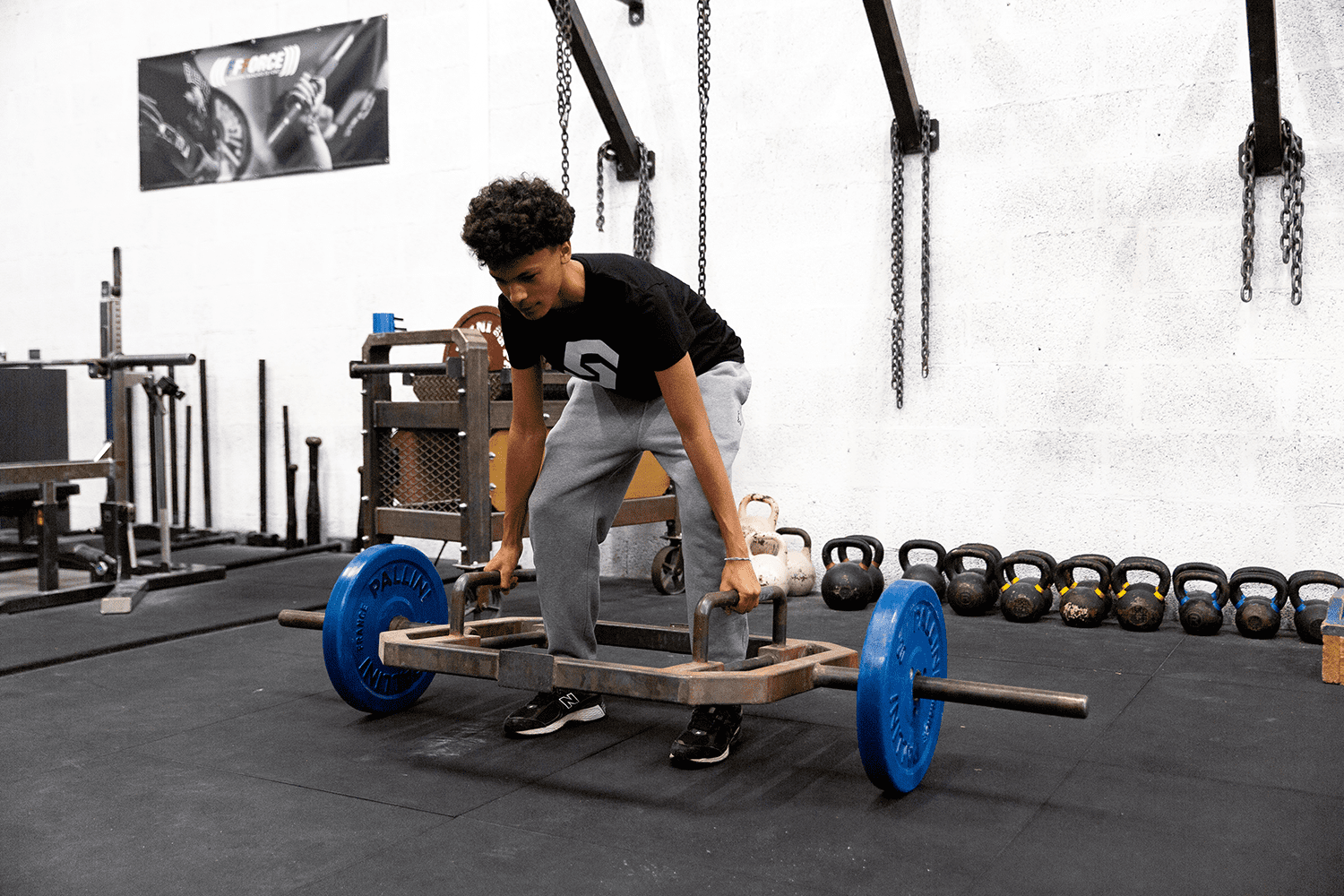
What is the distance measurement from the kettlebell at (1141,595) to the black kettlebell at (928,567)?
1.97 feet

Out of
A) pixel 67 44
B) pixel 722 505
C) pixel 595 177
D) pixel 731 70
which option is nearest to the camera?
pixel 722 505

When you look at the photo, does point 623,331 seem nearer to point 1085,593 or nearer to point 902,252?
point 1085,593

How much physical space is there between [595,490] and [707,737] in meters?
0.59

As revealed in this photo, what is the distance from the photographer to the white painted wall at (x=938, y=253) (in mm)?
3881

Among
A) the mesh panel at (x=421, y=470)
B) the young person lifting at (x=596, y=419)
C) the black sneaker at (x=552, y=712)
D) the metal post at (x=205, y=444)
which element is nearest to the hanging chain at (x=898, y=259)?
the mesh panel at (x=421, y=470)

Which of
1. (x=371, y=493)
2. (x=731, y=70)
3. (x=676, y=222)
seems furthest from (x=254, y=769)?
(x=731, y=70)

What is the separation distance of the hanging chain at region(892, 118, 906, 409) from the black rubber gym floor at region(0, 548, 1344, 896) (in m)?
1.46

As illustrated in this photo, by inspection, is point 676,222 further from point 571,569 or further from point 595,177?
point 571,569

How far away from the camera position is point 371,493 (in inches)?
155

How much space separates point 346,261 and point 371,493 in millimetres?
2209

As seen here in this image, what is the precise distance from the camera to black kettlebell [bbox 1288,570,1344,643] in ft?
11.4

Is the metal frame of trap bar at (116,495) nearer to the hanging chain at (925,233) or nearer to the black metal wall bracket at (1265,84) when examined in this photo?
the hanging chain at (925,233)

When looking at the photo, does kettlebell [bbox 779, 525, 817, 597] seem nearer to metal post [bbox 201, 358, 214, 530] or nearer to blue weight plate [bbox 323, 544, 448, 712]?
blue weight plate [bbox 323, 544, 448, 712]

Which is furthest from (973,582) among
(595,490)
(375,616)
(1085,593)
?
(375,616)
